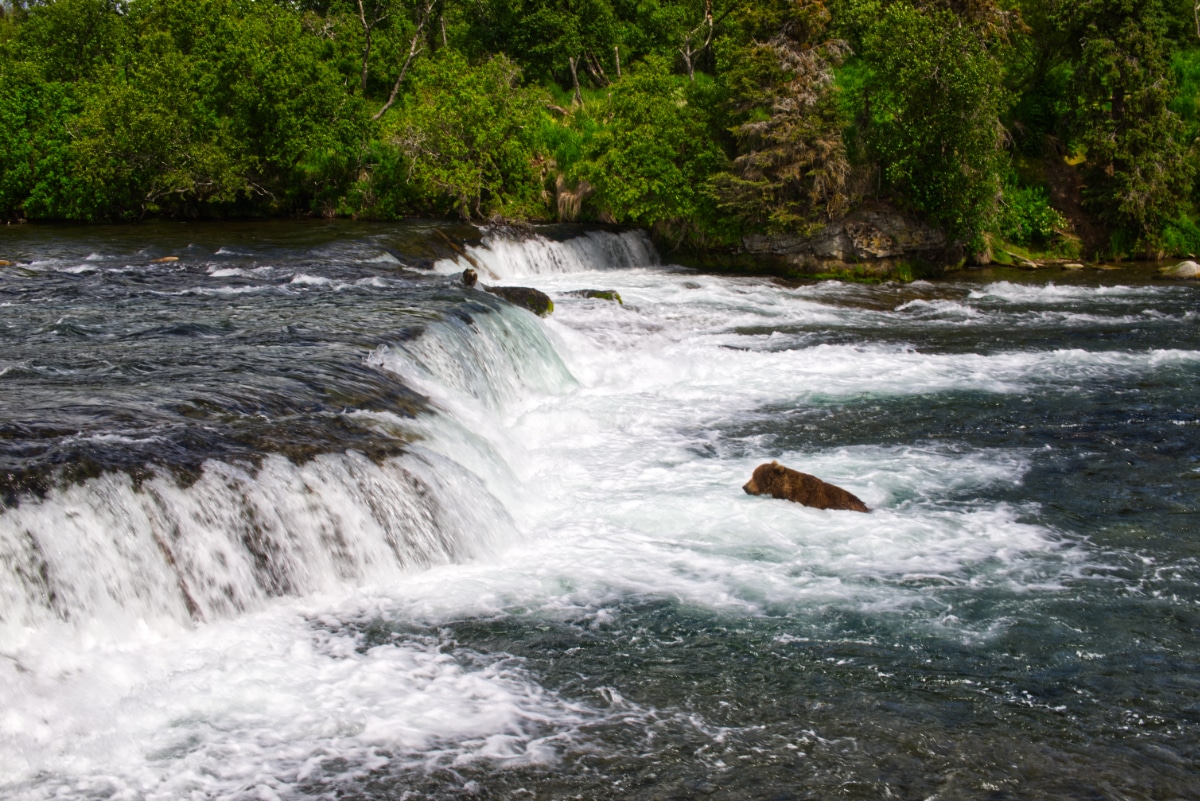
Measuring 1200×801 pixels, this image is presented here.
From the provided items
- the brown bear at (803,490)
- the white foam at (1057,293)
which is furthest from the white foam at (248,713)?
the white foam at (1057,293)

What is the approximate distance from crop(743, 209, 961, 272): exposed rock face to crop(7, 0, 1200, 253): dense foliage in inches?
20.4

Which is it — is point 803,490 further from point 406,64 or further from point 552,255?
point 406,64

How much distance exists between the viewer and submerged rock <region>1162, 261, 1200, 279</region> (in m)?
26.6

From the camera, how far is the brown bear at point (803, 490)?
1026 centimetres

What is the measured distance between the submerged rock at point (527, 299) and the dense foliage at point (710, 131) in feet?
31.5

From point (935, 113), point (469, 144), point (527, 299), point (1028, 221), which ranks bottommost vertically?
point (527, 299)

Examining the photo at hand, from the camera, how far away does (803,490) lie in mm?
10336

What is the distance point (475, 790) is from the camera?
564 centimetres

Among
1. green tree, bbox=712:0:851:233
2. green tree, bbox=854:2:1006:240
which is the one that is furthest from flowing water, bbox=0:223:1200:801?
green tree, bbox=854:2:1006:240

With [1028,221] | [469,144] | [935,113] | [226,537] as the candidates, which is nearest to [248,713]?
[226,537]

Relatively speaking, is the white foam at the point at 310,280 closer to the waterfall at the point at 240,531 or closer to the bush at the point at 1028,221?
the waterfall at the point at 240,531

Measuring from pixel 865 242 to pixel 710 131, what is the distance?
221 inches

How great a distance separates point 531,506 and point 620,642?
3439mm

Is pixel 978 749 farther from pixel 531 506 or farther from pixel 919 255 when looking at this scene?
pixel 919 255
